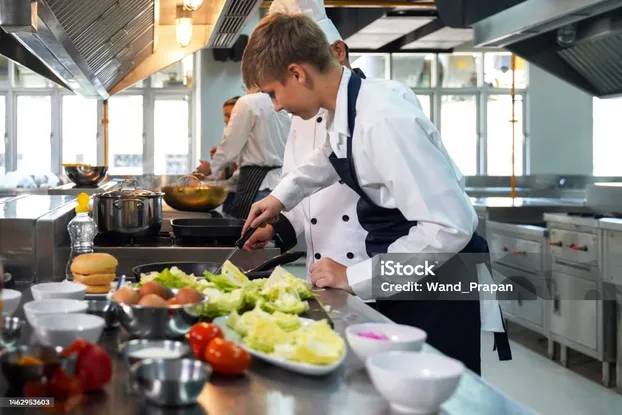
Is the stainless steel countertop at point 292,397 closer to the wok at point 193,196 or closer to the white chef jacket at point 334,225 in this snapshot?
the white chef jacket at point 334,225

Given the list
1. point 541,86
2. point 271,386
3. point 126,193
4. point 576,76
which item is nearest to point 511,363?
point 576,76

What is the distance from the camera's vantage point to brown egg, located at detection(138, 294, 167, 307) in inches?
52.9

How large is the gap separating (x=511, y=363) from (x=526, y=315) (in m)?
0.53

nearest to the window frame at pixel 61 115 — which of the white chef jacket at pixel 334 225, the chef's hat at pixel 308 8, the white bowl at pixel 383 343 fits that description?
the chef's hat at pixel 308 8

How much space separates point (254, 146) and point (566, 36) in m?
2.30

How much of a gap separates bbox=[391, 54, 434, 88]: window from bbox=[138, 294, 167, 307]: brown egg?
39.0 ft

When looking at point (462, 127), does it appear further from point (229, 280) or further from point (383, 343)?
point (383, 343)

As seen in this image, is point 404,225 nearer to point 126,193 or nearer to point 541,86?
point 126,193

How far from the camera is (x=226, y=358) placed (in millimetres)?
1155

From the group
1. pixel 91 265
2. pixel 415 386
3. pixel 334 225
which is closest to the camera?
pixel 415 386

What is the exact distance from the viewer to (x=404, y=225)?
205 cm

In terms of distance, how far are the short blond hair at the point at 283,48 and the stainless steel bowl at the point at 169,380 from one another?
1.05m

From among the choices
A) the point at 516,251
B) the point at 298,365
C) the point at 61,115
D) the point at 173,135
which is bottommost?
the point at 516,251

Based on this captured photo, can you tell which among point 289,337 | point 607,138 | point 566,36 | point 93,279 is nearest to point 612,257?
point 566,36
